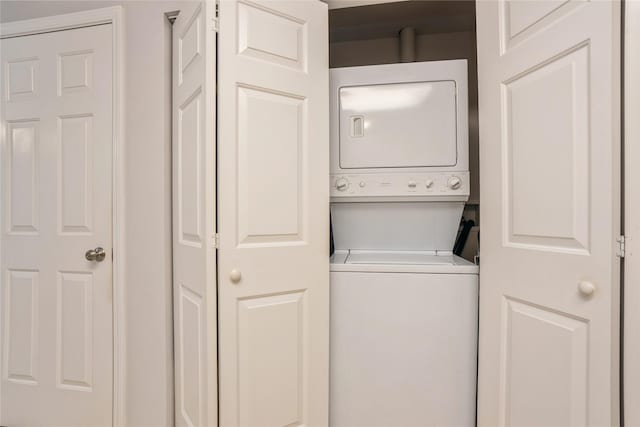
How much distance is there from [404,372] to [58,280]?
1.75 metres

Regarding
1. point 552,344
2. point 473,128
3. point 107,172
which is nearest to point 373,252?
point 552,344

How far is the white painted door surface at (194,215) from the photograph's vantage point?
112 cm

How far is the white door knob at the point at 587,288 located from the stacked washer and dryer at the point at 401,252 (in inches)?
17.1

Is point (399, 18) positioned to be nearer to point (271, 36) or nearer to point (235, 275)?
point (271, 36)

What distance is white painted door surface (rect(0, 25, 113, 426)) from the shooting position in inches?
59.4

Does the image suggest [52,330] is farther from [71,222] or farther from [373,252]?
[373,252]

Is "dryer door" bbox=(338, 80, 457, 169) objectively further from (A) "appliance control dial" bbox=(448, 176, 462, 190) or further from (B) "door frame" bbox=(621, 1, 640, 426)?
(B) "door frame" bbox=(621, 1, 640, 426)

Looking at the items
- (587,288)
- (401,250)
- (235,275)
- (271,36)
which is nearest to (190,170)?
(235,275)

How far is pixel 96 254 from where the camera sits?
1499mm

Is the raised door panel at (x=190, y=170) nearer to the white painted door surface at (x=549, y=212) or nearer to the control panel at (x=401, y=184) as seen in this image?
the control panel at (x=401, y=184)

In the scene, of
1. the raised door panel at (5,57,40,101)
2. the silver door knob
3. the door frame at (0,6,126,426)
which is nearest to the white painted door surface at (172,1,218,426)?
the door frame at (0,6,126,426)

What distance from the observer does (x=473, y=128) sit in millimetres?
1949

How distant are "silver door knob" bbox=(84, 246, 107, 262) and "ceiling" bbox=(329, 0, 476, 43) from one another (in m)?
1.82

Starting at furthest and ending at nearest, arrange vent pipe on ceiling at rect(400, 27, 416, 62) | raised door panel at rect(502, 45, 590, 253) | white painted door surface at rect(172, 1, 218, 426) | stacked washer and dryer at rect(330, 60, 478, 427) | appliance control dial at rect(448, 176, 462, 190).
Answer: vent pipe on ceiling at rect(400, 27, 416, 62), appliance control dial at rect(448, 176, 462, 190), stacked washer and dryer at rect(330, 60, 478, 427), white painted door surface at rect(172, 1, 218, 426), raised door panel at rect(502, 45, 590, 253)
